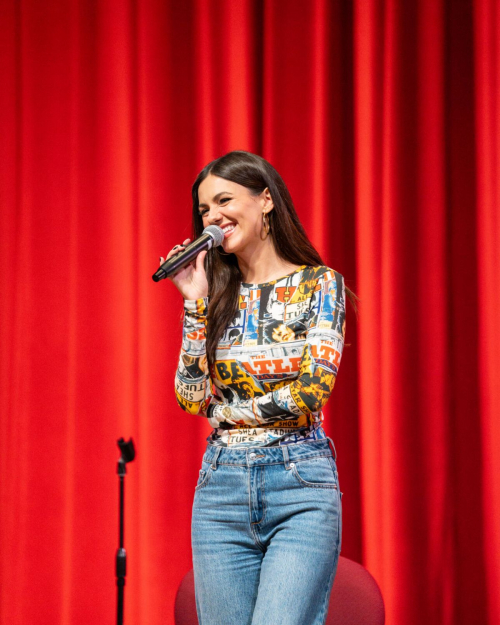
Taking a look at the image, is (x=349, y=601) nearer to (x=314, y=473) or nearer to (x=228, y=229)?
(x=314, y=473)

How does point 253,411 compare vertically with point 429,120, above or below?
below

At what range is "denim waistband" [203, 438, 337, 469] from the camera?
4.79ft

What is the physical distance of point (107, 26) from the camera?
290 centimetres

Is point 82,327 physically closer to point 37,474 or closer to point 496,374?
point 37,474

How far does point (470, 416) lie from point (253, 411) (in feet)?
4.29

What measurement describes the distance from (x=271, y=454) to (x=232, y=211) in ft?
1.92

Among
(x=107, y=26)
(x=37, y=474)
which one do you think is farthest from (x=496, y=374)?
(x=107, y=26)

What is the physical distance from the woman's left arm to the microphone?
0.26 meters

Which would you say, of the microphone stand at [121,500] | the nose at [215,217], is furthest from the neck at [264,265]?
the microphone stand at [121,500]

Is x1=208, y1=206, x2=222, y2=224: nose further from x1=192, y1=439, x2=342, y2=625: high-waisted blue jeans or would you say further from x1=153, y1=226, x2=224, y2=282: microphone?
x1=192, y1=439, x2=342, y2=625: high-waisted blue jeans

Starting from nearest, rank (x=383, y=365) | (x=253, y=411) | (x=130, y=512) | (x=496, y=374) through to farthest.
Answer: (x=253, y=411) → (x=496, y=374) → (x=383, y=365) → (x=130, y=512)

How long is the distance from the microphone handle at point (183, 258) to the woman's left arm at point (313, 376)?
275mm

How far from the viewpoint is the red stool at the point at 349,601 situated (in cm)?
195

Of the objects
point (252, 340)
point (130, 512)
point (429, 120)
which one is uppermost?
point (429, 120)
